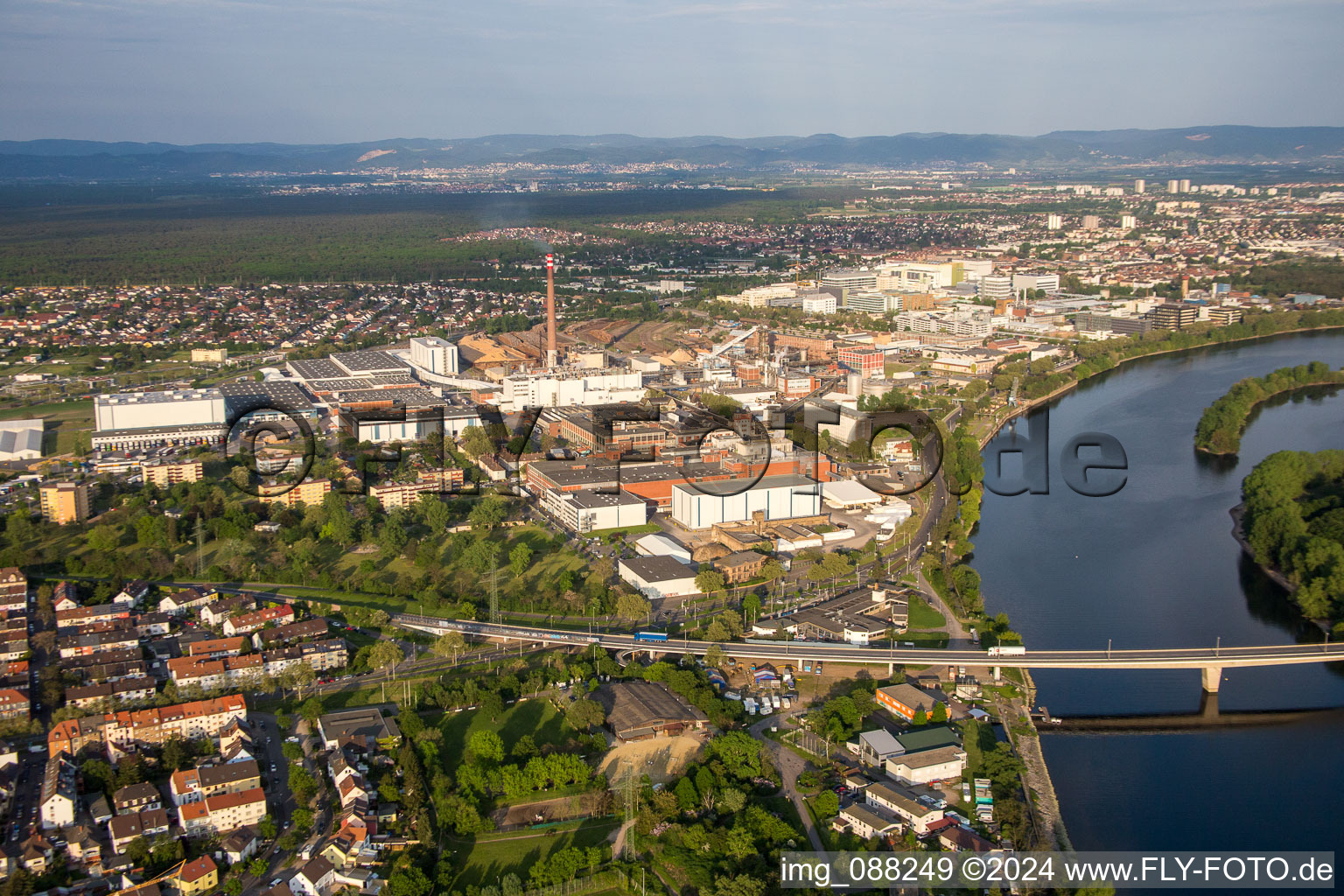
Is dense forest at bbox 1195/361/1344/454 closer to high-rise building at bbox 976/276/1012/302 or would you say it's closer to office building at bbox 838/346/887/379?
office building at bbox 838/346/887/379

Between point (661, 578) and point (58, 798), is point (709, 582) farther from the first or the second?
point (58, 798)

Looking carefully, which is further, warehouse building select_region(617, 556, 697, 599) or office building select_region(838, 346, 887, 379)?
office building select_region(838, 346, 887, 379)

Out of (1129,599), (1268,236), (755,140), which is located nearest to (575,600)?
(1129,599)

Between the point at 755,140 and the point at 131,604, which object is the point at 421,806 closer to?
the point at 131,604

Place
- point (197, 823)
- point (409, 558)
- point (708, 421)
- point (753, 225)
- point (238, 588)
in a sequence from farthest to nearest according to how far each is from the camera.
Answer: point (753, 225), point (708, 421), point (409, 558), point (238, 588), point (197, 823)

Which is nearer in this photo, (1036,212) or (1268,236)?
(1268,236)

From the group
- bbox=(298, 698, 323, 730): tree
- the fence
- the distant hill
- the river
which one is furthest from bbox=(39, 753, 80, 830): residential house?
the distant hill

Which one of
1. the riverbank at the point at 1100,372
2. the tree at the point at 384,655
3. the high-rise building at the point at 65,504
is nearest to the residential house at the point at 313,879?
the tree at the point at 384,655
